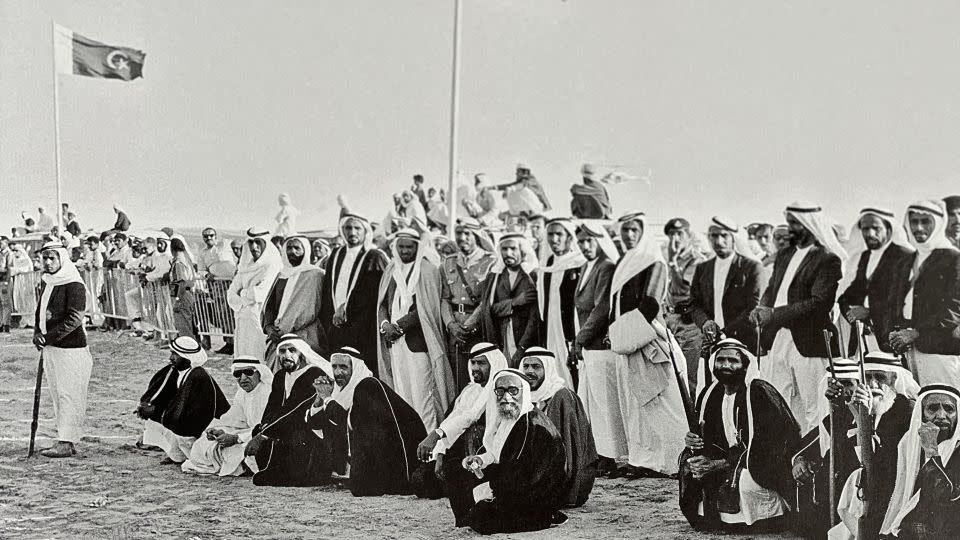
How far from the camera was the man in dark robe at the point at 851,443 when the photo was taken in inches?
169

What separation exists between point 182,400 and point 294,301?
32.8 inches

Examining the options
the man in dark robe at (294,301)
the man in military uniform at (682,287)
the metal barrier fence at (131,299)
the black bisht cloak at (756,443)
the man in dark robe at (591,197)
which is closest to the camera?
the black bisht cloak at (756,443)

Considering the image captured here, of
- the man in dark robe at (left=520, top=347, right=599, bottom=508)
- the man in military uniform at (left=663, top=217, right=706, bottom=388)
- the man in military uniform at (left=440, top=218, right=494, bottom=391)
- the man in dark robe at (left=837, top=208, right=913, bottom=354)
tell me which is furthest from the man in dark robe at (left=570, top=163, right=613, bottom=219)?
the man in dark robe at (left=837, top=208, right=913, bottom=354)

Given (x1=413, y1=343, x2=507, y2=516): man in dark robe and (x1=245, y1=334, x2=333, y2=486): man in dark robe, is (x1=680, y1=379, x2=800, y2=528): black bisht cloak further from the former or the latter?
(x1=245, y1=334, x2=333, y2=486): man in dark robe

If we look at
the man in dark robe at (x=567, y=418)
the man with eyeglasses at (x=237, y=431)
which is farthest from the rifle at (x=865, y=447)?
the man with eyeglasses at (x=237, y=431)

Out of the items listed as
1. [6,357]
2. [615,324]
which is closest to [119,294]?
[6,357]

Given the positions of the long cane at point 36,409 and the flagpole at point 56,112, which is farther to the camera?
the flagpole at point 56,112

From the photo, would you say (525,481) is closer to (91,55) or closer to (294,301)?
(294,301)

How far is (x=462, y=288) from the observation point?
19.2 feet

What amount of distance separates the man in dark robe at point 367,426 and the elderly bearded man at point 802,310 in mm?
1870

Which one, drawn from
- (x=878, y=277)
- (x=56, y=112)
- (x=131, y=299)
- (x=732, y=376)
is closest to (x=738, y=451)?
(x=732, y=376)

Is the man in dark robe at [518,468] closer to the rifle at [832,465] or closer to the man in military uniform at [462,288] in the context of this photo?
the man in military uniform at [462,288]

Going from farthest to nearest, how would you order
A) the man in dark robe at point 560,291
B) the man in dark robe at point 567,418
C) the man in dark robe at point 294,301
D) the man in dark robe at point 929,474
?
the man in dark robe at point 294,301 < the man in dark robe at point 560,291 < the man in dark robe at point 567,418 < the man in dark robe at point 929,474

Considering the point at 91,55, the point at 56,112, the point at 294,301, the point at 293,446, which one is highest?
the point at 91,55
